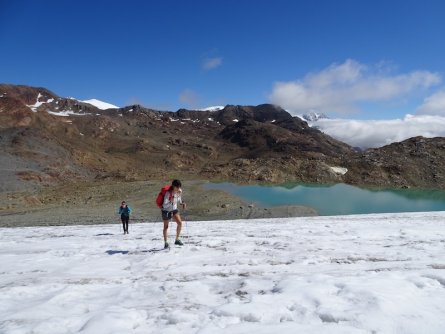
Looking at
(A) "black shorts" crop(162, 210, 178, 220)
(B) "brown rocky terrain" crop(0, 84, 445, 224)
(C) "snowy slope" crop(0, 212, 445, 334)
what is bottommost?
(C) "snowy slope" crop(0, 212, 445, 334)

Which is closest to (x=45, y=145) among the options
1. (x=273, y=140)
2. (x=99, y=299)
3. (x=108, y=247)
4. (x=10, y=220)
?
(x=10, y=220)

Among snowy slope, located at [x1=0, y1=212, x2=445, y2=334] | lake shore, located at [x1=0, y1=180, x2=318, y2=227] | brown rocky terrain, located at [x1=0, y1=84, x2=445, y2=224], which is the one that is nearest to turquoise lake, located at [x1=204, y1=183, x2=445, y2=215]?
lake shore, located at [x1=0, y1=180, x2=318, y2=227]

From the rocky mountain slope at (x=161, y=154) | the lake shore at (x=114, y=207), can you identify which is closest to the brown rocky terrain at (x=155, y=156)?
the rocky mountain slope at (x=161, y=154)

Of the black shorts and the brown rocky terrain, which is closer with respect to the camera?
the black shorts

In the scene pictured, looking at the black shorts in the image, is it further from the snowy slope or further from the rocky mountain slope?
the rocky mountain slope

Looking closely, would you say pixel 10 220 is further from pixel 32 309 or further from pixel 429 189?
pixel 429 189

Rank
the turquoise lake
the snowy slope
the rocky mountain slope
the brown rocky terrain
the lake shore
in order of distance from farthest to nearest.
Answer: the rocky mountain slope
the brown rocky terrain
the turquoise lake
the lake shore
the snowy slope

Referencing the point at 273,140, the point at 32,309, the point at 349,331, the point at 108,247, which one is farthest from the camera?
the point at 273,140

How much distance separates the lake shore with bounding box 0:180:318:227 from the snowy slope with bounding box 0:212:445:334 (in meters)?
16.4

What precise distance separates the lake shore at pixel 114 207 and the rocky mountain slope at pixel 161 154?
586 inches

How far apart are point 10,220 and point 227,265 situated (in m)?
25.0

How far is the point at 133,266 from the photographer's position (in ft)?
31.6

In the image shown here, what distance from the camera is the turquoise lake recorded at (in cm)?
3853

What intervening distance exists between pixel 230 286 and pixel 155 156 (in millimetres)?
113382
